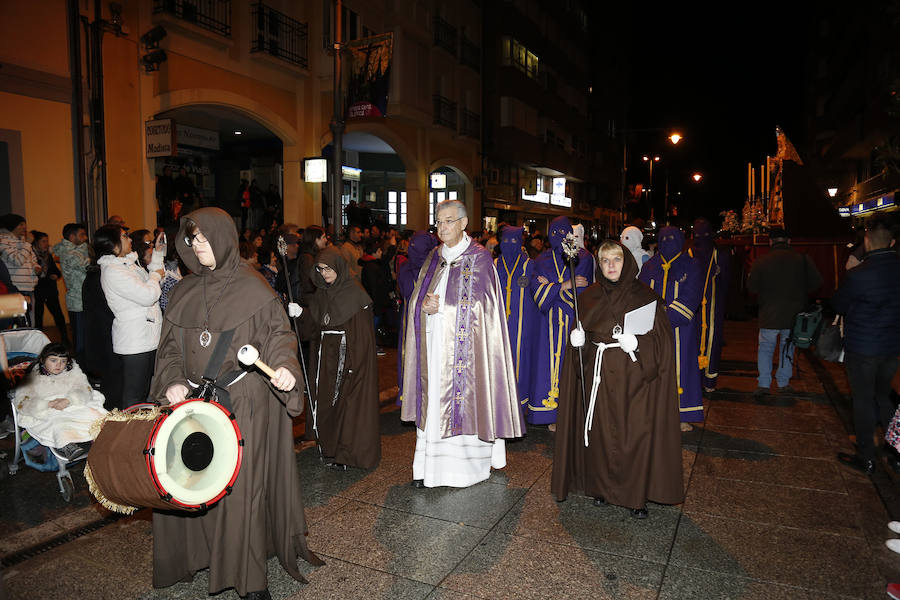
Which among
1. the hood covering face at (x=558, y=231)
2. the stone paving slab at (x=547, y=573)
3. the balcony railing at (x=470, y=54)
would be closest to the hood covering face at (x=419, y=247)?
the hood covering face at (x=558, y=231)

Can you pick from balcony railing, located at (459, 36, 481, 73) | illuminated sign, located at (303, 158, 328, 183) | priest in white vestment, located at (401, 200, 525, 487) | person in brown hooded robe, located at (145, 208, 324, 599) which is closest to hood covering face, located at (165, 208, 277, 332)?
person in brown hooded robe, located at (145, 208, 324, 599)

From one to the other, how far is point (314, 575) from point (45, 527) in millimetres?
2184

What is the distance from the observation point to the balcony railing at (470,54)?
27.2 m

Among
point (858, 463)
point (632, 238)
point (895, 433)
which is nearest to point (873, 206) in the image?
point (632, 238)

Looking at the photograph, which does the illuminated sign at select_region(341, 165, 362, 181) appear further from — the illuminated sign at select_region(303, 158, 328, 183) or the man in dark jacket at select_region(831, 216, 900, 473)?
the man in dark jacket at select_region(831, 216, 900, 473)

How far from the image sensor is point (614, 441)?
4.78 meters

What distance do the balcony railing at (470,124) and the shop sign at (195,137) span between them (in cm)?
1372

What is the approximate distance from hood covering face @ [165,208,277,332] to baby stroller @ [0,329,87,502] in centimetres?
250

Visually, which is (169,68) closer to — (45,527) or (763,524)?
(45,527)

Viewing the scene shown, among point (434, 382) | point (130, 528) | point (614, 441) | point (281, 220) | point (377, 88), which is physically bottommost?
point (130, 528)

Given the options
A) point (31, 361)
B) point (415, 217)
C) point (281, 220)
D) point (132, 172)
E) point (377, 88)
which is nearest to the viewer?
point (31, 361)

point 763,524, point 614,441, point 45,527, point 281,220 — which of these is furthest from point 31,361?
point 281,220

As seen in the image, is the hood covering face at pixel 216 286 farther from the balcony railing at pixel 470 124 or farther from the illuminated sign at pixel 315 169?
the balcony railing at pixel 470 124

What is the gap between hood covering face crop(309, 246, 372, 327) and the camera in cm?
575
